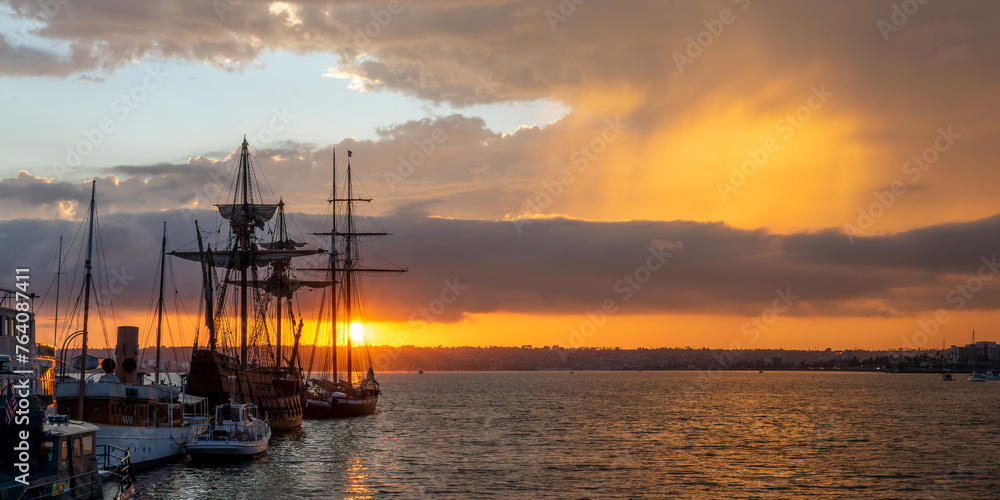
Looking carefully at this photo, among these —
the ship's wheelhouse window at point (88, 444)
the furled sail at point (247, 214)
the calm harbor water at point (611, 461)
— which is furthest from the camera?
the furled sail at point (247, 214)

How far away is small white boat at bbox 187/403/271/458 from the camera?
6031cm

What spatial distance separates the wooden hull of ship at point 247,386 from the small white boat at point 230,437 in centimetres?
524

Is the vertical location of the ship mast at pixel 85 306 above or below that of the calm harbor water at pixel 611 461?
above

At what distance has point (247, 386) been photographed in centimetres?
8331

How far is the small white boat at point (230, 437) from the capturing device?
60.3m

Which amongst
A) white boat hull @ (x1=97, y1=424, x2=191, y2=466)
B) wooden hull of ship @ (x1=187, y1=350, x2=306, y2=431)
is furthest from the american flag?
wooden hull of ship @ (x1=187, y1=350, x2=306, y2=431)

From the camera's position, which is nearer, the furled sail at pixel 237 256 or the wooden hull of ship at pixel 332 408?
the furled sail at pixel 237 256

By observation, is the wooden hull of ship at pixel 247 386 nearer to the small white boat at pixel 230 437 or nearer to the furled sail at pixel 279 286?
the small white boat at pixel 230 437

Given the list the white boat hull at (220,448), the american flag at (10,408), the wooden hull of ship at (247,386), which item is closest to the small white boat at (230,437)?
the white boat hull at (220,448)

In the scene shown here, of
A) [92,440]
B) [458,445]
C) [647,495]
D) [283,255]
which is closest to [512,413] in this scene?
[283,255]

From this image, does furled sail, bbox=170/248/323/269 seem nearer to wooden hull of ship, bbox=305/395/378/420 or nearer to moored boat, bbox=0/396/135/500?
wooden hull of ship, bbox=305/395/378/420

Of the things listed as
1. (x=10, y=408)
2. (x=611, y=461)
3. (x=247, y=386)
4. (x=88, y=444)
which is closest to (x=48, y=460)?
(x=88, y=444)

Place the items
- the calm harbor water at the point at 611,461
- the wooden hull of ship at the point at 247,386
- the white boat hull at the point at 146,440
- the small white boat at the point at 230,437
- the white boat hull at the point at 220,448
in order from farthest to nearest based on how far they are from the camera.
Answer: the wooden hull of ship at the point at 247,386 → the small white boat at the point at 230,437 → the white boat hull at the point at 220,448 → the white boat hull at the point at 146,440 → the calm harbor water at the point at 611,461

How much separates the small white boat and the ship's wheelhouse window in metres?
24.0
